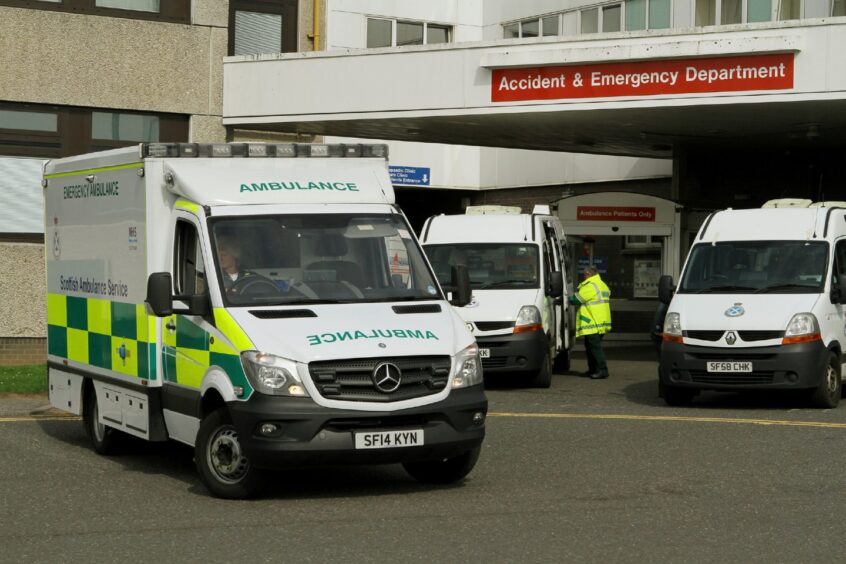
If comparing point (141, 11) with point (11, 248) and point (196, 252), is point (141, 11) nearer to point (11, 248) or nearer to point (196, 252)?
point (11, 248)

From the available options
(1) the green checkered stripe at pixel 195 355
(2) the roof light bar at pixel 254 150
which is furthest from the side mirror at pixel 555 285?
(1) the green checkered stripe at pixel 195 355

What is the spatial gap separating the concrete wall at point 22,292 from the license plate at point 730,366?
1090cm

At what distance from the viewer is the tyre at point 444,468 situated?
10445 millimetres

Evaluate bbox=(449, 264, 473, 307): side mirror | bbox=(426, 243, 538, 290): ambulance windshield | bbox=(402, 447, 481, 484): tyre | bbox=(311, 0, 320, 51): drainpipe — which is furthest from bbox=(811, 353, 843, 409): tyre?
bbox=(311, 0, 320, 51): drainpipe

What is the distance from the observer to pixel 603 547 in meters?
8.12

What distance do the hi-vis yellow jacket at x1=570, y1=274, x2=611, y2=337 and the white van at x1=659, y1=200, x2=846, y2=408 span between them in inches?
136

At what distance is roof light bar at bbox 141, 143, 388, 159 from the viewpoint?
36.0ft

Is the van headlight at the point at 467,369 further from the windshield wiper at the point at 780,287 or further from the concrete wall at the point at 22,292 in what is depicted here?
the concrete wall at the point at 22,292

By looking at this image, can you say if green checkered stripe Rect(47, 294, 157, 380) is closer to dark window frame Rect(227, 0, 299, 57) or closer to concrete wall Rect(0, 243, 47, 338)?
concrete wall Rect(0, 243, 47, 338)

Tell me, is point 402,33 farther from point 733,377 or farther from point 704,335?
point 733,377

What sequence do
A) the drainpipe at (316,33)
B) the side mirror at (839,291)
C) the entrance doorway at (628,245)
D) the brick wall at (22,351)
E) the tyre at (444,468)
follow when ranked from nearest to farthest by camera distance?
the tyre at (444,468), the side mirror at (839,291), the brick wall at (22,351), the entrance doorway at (628,245), the drainpipe at (316,33)

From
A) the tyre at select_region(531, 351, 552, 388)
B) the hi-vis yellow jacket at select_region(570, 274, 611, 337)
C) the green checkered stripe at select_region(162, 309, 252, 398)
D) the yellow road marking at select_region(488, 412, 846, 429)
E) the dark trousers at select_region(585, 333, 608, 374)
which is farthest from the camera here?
the dark trousers at select_region(585, 333, 608, 374)

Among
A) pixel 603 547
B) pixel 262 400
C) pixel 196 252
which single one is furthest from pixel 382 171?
pixel 603 547

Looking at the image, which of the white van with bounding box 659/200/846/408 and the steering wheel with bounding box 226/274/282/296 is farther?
the white van with bounding box 659/200/846/408
